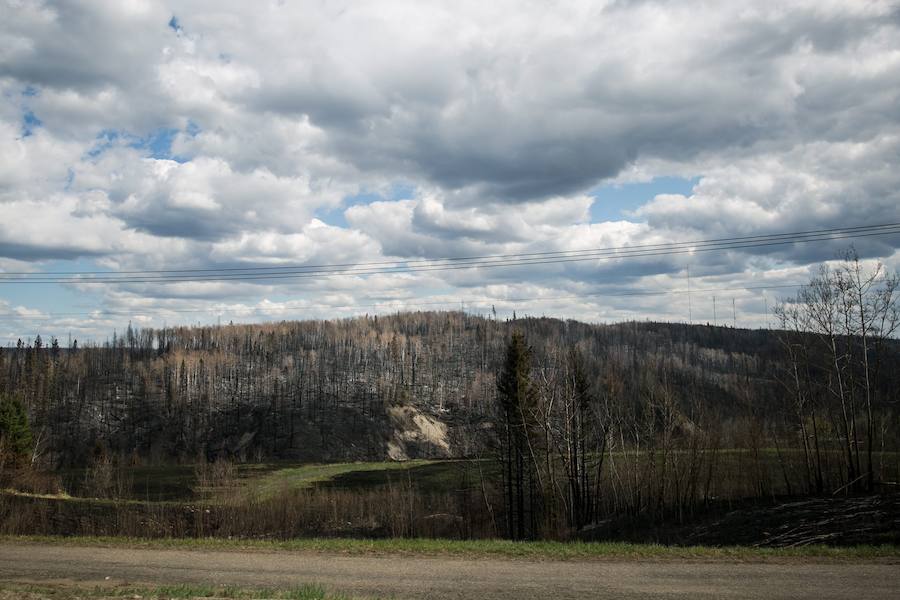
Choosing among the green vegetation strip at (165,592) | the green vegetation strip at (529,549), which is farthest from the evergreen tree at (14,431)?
the green vegetation strip at (165,592)

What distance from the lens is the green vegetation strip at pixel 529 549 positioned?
717 inches

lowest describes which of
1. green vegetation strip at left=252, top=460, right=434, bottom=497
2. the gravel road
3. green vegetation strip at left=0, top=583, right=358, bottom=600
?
green vegetation strip at left=252, top=460, right=434, bottom=497

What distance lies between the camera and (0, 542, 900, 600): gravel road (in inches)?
579

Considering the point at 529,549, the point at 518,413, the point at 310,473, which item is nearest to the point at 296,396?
the point at 310,473

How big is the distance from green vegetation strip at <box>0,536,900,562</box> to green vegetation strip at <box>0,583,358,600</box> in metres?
5.89

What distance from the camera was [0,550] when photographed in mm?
21953

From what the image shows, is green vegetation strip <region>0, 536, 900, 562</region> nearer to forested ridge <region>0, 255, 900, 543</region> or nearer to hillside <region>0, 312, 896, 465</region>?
forested ridge <region>0, 255, 900, 543</region>

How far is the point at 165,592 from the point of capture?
1408 cm

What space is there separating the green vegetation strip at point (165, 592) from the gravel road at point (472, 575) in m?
1.36

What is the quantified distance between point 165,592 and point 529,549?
1098 centimetres

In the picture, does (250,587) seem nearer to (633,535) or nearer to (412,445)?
(633,535)

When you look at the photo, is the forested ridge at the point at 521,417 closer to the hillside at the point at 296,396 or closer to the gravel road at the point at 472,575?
the hillside at the point at 296,396

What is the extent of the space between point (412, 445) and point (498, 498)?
77449 mm

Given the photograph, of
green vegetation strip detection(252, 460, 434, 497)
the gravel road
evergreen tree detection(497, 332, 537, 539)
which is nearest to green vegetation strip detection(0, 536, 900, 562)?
the gravel road
